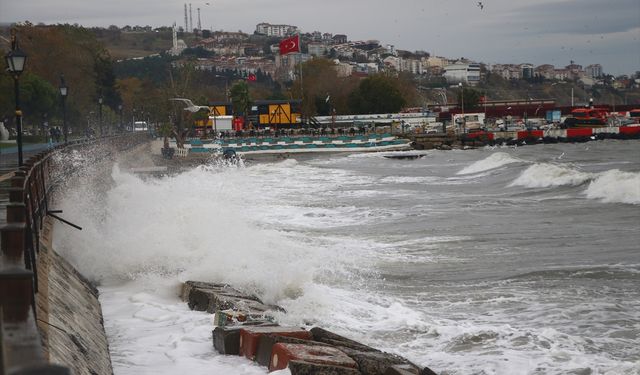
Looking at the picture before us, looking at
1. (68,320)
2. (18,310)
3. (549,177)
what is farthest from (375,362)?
(549,177)

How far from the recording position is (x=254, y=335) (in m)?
8.98

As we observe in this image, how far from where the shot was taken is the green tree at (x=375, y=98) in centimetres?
11481

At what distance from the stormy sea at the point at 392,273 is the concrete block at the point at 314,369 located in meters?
1.04

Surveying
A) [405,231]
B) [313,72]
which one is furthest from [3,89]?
[313,72]

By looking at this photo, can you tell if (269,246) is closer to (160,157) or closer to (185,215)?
(185,215)

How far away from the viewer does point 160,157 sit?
5931cm

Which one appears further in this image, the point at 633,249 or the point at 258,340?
the point at 633,249

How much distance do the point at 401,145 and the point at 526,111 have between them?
A: 6004 centimetres

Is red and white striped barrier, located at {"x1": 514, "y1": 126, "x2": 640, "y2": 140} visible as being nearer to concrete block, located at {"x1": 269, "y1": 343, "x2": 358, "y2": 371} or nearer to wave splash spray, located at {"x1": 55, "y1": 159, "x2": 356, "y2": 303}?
wave splash spray, located at {"x1": 55, "y1": 159, "x2": 356, "y2": 303}

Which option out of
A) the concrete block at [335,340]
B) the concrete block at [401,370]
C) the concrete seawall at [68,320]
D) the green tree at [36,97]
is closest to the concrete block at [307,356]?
the concrete block at [401,370]

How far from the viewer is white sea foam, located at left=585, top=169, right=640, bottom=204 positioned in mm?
28478

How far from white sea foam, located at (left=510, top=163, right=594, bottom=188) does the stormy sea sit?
5689mm

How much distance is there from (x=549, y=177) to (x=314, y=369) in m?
31.8

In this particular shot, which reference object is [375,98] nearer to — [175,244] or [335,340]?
[175,244]
